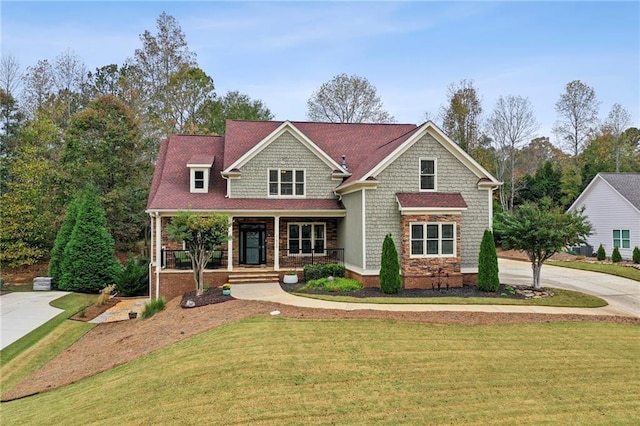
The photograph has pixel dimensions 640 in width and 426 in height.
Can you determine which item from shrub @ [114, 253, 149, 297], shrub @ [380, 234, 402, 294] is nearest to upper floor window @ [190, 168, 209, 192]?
shrub @ [114, 253, 149, 297]

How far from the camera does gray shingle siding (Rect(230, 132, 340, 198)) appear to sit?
1964 centimetres

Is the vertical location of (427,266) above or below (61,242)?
below

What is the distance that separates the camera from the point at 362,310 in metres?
12.0

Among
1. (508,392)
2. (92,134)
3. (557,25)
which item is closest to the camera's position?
(508,392)

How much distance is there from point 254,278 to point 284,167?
553 cm

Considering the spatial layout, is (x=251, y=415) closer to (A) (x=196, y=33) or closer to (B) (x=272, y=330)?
(B) (x=272, y=330)

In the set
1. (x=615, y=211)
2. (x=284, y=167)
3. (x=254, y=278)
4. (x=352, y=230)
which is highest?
(x=284, y=167)

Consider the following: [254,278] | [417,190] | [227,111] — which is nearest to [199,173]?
[254,278]

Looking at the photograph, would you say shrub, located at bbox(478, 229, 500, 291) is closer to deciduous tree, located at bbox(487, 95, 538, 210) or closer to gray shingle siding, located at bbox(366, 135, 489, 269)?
gray shingle siding, located at bbox(366, 135, 489, 269)

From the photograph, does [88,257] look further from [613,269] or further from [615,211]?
[615,211]

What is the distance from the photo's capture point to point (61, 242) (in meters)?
23.4

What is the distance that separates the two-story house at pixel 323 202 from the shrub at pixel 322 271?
49cm

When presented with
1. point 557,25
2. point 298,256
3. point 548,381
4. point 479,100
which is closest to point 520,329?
point 548,381

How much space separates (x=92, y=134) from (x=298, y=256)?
18008 millimetres
